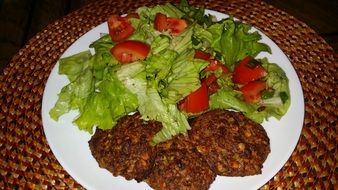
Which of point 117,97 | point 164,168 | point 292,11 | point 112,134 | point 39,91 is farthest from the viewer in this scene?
point 292,11

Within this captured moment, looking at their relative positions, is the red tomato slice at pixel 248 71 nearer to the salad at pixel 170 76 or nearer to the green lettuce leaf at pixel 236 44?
the salad at pixel 170 76

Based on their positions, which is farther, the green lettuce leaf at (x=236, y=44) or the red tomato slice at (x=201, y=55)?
the green lettuce leaf at (x=236, y=44)

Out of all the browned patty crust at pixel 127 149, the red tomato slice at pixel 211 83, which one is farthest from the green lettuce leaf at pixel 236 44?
the browned patty crust at pixel 127 149

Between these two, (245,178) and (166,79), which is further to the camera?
(166,79)

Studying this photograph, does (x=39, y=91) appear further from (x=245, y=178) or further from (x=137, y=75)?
(x=245, y=178)

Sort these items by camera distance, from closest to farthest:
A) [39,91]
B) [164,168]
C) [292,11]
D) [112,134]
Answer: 1. [164,168]
2. [112,134]
3. [39,91]
4. [292,11]

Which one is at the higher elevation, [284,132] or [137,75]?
[137,75]

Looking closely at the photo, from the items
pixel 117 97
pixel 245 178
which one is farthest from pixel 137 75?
pixel 245 178

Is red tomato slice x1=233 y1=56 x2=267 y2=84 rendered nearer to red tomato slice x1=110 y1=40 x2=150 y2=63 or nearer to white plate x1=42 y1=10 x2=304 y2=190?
white plate x1=42 y1=10 x2=304 y2=190
